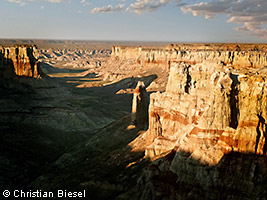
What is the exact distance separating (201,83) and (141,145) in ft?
38.6

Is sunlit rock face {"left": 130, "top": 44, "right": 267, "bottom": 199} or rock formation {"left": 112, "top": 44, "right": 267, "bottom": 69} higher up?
rock formation {"left": 112, "top": 44, "right": 267, "bottom": 69}

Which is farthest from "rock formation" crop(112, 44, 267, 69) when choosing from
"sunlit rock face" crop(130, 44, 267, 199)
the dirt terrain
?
"sunlit rock face" crop(130, 44, 267, 199)

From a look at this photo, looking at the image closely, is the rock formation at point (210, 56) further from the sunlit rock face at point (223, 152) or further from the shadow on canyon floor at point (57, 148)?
the sunlit rock face at point (223, 152)

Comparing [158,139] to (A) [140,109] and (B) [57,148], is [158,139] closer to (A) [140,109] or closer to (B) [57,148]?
(A) [140,109]

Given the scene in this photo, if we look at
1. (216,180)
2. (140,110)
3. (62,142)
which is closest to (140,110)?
(140,110)

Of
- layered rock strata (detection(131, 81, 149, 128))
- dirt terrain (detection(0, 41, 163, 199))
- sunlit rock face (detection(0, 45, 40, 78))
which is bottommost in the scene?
dirt terrain (detection(0, 41, 163, 199))

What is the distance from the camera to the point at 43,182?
35.2m

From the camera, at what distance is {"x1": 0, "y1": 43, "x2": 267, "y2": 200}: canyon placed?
1875cm

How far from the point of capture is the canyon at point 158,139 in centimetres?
1875

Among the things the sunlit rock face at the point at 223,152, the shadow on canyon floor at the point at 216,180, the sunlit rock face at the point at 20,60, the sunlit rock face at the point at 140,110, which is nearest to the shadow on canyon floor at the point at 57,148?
the sunlit rock face at the point at 140,110

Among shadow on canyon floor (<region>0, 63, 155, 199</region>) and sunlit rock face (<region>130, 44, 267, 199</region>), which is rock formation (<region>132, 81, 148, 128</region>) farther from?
sunlit rock face (<region>130, 44, 267, 199</region>)

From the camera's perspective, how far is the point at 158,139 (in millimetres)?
29641

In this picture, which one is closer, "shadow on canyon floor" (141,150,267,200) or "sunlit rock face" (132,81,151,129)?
"shadow on canyon floor" (141,150,267,200)

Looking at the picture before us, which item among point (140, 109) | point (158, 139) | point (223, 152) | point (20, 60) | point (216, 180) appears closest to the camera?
point (216, 180)
